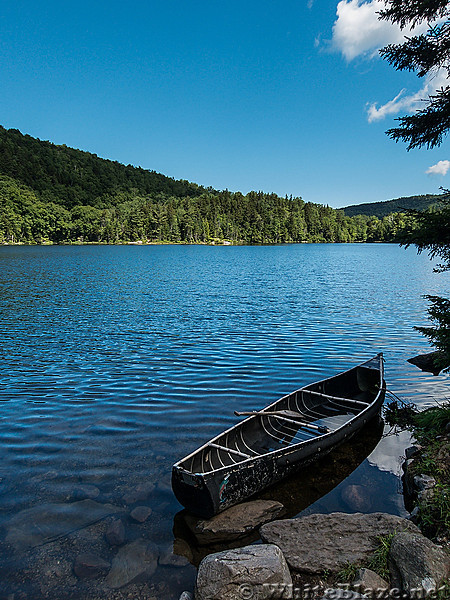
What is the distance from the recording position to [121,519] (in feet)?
25.5

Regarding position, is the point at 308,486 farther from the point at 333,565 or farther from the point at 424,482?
the point at 333,565

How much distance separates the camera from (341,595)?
5.13 meters

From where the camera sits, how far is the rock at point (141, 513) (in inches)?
308

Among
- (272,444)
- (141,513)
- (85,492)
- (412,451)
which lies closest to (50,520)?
(85,492)

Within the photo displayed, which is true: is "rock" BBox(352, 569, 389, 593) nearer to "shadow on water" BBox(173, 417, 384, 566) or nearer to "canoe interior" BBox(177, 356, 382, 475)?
"shadow on water" BBox(173, 417, 384, 566)

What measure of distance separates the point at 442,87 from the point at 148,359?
15.3m

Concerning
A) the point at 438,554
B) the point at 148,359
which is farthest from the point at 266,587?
the point at 148,359

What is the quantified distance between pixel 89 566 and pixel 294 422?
225 inches

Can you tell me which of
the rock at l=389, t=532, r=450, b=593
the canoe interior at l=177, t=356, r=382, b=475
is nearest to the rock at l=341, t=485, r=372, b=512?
the canoe interior at l=177, t=356, r=382, b=475

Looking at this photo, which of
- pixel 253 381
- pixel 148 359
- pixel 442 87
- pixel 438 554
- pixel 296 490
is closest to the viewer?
pixel 438 554

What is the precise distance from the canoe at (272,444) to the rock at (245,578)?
171 centimetres

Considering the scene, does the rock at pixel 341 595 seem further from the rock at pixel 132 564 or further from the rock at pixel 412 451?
the rock at pixel 412 451

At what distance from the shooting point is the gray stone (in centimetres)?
520

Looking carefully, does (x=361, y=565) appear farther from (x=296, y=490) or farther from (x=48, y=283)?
(x=48, y=283)
